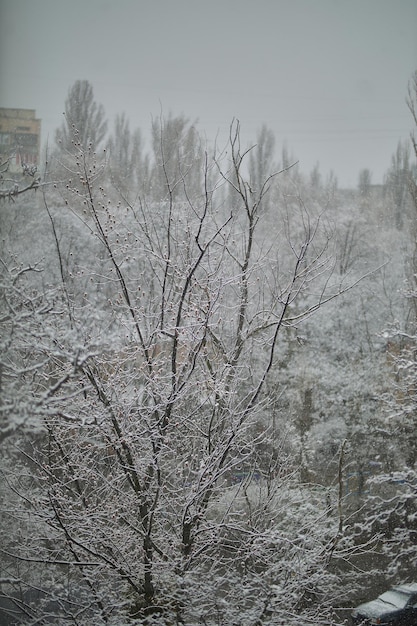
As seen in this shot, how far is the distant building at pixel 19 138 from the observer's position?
2.76 metres

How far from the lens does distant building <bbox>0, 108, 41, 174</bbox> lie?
276cm

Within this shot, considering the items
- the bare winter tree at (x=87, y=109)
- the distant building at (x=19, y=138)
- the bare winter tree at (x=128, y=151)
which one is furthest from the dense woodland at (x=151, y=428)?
the bare winter tree at (x=128, y=151)

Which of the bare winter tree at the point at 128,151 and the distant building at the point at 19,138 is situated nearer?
the distant building at the point at 19,138

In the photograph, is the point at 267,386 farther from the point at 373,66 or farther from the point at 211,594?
the point at 373,66

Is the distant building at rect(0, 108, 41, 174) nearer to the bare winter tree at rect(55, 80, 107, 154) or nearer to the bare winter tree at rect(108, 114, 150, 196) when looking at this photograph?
the bare winter tree at rect(55, 80, 107, 154)

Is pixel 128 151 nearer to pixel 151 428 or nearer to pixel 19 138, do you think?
pixel 19 138

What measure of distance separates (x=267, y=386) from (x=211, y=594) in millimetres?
4152

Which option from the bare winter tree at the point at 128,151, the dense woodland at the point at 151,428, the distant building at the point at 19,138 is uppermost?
the bare winter tree at the point at 128,151

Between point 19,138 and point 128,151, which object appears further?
point 128,151

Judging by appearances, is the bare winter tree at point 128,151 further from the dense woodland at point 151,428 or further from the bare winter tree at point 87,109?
the dense woodland at point 151,428

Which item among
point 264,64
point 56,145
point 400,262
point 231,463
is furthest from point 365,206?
point 231,463

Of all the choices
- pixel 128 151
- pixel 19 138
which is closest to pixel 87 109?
pixel 128 151

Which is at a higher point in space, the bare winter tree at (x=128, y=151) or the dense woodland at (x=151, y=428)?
the bare winter tree at (x=128, y=151)

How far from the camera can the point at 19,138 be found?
325cm
